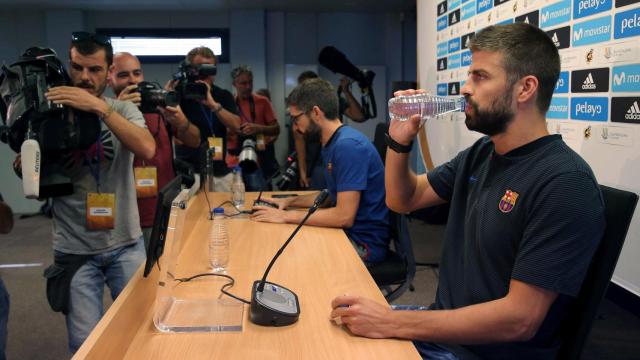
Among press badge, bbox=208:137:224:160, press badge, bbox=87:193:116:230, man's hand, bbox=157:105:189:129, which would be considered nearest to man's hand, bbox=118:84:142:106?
man's hand, bbox=157:105:189:129

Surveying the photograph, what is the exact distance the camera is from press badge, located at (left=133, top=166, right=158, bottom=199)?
98.0 inches

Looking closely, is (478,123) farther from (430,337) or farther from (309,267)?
(309,267)

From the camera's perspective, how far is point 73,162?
198cm

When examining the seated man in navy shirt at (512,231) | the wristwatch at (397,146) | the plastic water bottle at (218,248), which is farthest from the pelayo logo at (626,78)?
the plastic water bottle at (218,248)

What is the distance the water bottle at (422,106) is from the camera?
5.38ft

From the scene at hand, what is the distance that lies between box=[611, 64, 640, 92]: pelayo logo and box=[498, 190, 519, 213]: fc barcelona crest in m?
0.74

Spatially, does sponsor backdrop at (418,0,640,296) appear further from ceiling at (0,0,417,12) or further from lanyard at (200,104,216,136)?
ceiling at (0,0,417,12)

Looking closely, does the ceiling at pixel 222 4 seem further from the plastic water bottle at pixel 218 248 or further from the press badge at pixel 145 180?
the plastic water bottle at pixel 218 248

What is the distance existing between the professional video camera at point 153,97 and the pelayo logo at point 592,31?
181 centimetres

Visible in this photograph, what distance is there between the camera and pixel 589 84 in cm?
208

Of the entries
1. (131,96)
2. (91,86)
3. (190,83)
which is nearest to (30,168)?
(91,86)

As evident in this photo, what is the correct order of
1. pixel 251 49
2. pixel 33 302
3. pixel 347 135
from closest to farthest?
1. pixel 347 135
2. pixel 33 302
3. pixel 251 49

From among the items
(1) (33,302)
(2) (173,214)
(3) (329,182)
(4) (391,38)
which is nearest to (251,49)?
(4) (391,38)

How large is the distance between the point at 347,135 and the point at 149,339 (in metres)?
1.42
